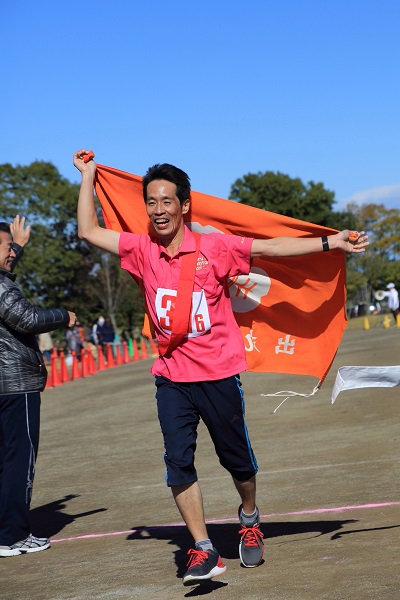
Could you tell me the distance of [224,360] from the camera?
18.2 feet

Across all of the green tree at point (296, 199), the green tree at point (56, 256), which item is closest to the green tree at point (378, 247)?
the green tree at point (296, 199)

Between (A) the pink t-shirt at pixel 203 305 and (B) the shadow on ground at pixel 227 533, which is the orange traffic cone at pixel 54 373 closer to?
(B) the shadow on ground at pixel 227 533

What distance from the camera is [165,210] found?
5.63m

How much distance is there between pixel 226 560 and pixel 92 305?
63.3m

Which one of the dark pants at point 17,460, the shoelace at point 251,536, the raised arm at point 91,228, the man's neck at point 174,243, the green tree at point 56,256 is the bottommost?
the shoelace at point 251,536

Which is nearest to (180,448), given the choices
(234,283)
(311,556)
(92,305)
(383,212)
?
(311,556)

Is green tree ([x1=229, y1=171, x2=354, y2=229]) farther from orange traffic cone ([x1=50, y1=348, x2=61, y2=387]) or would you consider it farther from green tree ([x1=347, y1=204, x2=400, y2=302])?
orange traffic cone ([x1=50, y1=348, x2=61, y2=387])

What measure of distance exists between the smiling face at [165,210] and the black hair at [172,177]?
0.03 m

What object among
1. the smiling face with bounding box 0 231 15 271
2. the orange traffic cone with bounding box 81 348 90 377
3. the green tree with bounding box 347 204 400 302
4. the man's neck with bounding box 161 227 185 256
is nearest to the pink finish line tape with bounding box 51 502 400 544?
the smiling face with bounding box 0 231 15 271

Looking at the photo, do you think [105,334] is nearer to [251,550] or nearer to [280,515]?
[280,515]

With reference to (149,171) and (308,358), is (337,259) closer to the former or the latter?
(308,358)

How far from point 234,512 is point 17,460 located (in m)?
1.63

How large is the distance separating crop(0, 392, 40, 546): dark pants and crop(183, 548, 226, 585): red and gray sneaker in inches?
70.4

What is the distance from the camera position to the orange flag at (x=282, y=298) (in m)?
6.55
